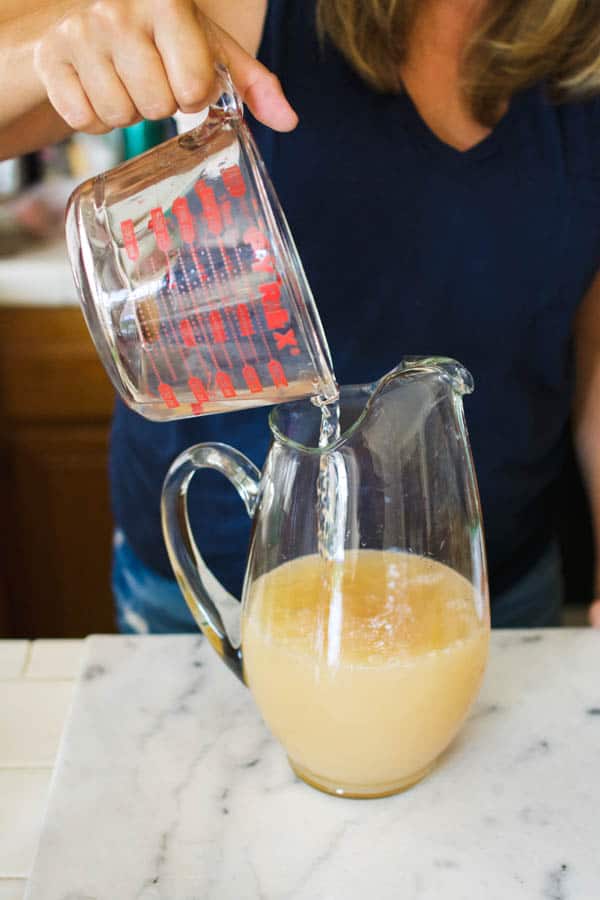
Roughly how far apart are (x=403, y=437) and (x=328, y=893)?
0.77 feet

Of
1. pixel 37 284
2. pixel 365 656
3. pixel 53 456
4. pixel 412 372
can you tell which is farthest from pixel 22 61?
pixel 53 456

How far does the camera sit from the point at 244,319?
1.68ft

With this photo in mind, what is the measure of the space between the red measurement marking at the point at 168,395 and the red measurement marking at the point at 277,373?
0.20ft

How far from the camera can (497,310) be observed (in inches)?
33.3

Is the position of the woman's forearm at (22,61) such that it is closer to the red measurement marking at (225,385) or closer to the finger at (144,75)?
the finger at (144,75)

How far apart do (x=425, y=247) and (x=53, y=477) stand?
3.19ft

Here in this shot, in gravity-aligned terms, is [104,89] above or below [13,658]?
above

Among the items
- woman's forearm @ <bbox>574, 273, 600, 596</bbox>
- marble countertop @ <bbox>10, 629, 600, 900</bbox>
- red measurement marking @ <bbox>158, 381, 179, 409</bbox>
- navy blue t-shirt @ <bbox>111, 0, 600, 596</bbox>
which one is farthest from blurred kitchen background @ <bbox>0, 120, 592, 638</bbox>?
red measurement marking @ <bbox>158, 381, 179, 409</bbox>

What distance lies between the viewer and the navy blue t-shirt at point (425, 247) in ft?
2.53

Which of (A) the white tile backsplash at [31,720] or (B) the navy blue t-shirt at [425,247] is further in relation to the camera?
(B) the navy blue t-shirt at [425,247]

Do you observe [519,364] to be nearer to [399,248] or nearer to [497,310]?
[497,310]

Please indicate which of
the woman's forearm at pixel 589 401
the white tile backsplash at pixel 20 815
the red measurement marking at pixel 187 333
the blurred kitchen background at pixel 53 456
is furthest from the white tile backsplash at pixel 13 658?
the blurred kitchen background at pixel 53 456

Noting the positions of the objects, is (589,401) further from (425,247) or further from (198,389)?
(198,389)

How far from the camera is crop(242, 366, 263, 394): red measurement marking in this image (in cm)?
52
